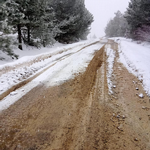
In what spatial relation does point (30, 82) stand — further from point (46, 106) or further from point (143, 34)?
point (143, 34)

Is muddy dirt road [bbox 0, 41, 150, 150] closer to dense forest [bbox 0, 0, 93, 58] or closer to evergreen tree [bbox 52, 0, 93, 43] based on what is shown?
dense forest [bbox 0, 0, 93, 58]

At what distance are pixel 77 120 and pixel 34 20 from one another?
34.9 ft

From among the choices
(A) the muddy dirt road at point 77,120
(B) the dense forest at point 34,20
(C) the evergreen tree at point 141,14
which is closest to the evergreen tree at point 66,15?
(B) the dense forest at point 34,20

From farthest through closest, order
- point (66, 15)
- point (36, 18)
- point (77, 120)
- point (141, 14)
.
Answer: point (66, 15)
point (141, 14)
point (36, 18)
point (77, 120)

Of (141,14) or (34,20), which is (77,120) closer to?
(34,20)

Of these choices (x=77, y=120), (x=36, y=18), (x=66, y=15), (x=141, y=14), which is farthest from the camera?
(x=66, y=15)

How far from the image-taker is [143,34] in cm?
1541

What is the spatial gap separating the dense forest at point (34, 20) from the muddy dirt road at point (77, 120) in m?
5.48

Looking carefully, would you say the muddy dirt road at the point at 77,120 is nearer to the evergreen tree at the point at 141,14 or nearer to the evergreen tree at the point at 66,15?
the evergreen tree at the point at 66,15

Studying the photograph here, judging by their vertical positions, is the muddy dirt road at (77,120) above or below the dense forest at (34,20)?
below

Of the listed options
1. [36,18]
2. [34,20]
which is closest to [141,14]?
[36,18]

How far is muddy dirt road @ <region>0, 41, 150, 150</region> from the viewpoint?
1.93 m

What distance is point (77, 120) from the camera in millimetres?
2398

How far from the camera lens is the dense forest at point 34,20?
6.82 m
